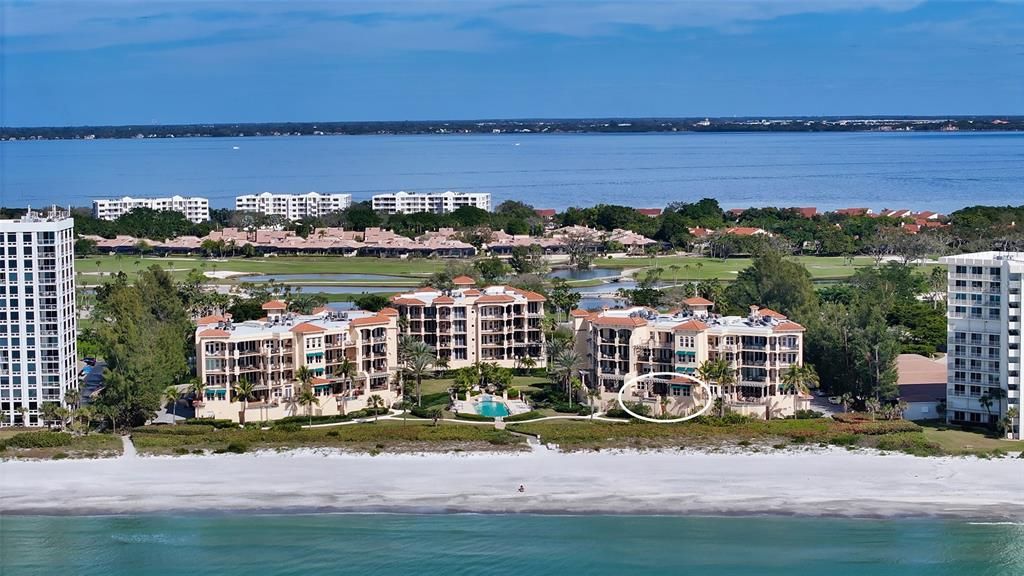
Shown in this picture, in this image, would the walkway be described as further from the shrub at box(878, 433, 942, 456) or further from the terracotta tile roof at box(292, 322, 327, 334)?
the shrub at box(878, 433, 942, 456)

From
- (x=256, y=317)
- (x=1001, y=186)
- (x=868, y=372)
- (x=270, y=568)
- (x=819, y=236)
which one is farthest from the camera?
(x=1001, y=186)

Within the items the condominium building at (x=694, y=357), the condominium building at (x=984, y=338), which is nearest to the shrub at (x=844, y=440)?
the condominium building at (x=694, y=357)

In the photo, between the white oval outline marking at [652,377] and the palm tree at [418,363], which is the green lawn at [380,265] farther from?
the white oval outline marking at [652,377]

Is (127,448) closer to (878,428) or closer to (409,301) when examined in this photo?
(409,301)

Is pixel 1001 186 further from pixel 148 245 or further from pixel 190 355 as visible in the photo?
pixel 190 355

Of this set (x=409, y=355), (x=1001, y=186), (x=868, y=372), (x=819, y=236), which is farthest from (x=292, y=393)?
(x=1001, y=186)
